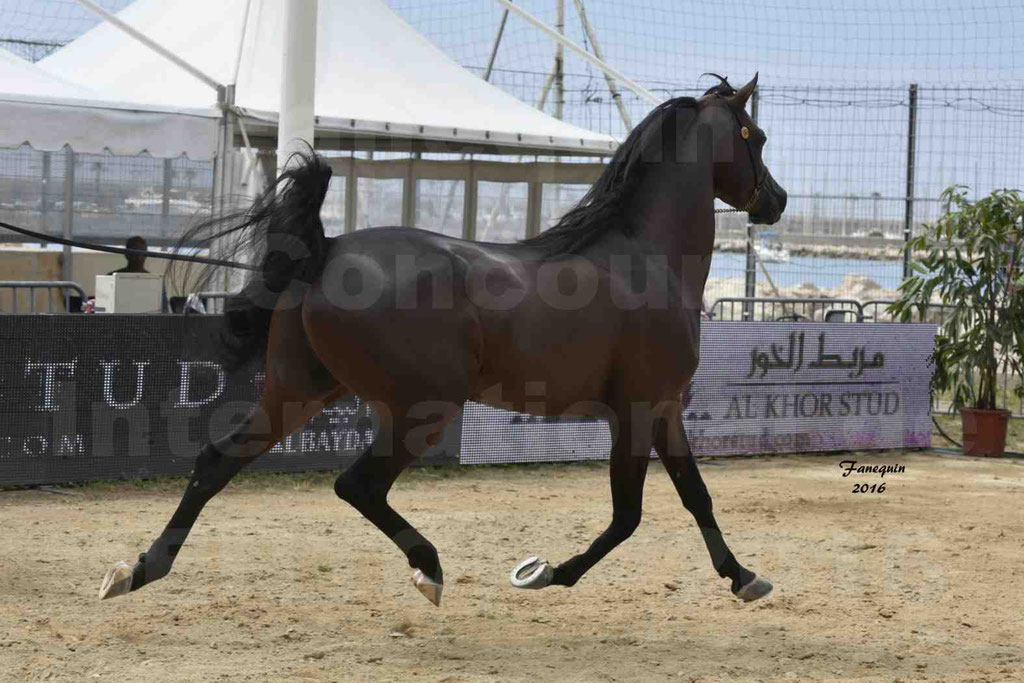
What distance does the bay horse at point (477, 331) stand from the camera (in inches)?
153

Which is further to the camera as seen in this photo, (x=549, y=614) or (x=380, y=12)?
(x=380, y=12)

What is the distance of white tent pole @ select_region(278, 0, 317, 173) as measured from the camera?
7715 millimetres

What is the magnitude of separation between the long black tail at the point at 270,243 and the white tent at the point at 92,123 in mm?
5311

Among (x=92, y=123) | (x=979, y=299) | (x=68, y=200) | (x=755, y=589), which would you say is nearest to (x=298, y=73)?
(x=92, y=123)

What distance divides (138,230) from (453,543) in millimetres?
7370

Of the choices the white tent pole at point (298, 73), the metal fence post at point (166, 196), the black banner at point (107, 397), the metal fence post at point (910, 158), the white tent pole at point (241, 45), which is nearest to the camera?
the black banner at point (107, 397)

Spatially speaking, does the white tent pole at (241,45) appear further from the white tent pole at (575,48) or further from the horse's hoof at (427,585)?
the horse's hoof at (427,585)

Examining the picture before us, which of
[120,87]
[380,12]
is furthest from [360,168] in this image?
[120,87]

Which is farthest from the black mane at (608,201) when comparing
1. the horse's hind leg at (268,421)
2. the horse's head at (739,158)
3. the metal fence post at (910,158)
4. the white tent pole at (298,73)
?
the metal fence post at (910,158)

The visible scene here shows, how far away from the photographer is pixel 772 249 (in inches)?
502

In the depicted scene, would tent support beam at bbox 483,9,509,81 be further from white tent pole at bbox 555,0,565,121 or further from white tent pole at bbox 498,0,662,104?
white tent pole at bbox 498,0,662,104

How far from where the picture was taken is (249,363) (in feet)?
13.7

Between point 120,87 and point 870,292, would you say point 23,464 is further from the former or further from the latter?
point 870,292
